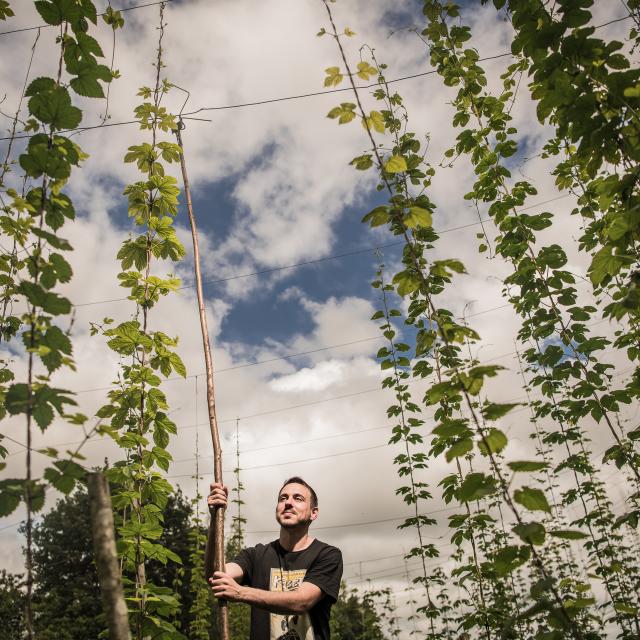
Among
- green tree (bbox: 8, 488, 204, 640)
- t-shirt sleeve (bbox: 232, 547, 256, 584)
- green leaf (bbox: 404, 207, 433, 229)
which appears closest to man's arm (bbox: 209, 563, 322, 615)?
t-shirt sleeve (bbox: 232, 547, 256, 584)

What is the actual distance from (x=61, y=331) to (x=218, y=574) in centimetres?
134

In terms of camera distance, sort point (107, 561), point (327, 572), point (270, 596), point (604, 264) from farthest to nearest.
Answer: point (327, 572) → point (270, 596) → point (604, 264) → point (107, 561)

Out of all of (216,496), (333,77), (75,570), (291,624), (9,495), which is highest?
(75,570)

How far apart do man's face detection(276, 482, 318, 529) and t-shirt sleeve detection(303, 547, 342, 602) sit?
0.27 m

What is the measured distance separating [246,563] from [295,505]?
20.6 inches

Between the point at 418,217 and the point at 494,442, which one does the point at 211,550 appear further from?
the point at 418,217

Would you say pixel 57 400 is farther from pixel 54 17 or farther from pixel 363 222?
pixel 54 17

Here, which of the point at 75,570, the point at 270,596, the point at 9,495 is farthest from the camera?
the point at 75,570

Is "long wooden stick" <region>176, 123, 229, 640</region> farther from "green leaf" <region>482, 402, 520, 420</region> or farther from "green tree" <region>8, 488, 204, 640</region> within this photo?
"green tree" <region>8, 488, 204, 640</region>

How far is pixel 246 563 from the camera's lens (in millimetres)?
3307

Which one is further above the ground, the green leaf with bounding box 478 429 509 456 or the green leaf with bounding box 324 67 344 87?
the green leaf with bounding box 324 67 344 87

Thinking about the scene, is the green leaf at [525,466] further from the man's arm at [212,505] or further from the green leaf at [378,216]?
the man's arm at [212,505]

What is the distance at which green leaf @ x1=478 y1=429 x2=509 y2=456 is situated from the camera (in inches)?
65.4

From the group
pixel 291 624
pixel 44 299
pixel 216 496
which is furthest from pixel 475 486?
pixel 291 624
